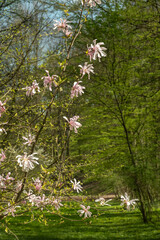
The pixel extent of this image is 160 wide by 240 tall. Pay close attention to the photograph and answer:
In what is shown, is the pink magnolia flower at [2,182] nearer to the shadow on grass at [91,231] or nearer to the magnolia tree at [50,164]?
the magnolia tree at [50,164]

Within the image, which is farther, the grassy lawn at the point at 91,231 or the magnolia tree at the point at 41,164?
the grassy lawn at the point at 91,231

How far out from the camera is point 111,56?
6.68m

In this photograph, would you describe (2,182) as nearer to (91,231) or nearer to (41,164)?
(41,164)

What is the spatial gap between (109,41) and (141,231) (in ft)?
17.2

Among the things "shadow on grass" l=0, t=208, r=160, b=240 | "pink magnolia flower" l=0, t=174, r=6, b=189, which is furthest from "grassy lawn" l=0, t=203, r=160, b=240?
"pink magnolia flower" l=0, t=174, r=6, b=189

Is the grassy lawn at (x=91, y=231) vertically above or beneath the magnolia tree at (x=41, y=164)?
beneath

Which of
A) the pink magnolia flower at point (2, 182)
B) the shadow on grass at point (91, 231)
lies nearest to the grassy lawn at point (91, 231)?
the shadow on grass at point (91, 231)

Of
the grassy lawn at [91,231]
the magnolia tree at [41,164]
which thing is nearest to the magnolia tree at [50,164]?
the magnolia tree at [41,164]

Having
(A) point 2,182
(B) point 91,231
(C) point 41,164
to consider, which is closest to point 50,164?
(A) point 2,182

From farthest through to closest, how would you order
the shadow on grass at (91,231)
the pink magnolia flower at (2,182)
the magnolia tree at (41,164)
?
the shadow on grass at (91,231) → the pink magnolia flower at (2,182) → the magnolia tree at (41,164)

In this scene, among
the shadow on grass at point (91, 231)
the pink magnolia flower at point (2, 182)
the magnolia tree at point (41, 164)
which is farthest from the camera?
the shadow on grass at point (91, 231)

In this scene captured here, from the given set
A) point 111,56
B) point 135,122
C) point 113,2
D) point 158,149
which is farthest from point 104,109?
point 113,2

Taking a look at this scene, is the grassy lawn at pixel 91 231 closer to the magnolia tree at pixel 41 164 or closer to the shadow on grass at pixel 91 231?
the shadow on grass at pixel 91 231

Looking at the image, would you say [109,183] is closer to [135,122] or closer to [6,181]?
[135,122]
